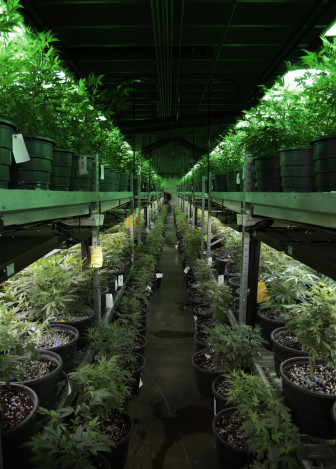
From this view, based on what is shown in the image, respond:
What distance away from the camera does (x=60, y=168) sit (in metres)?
2.02

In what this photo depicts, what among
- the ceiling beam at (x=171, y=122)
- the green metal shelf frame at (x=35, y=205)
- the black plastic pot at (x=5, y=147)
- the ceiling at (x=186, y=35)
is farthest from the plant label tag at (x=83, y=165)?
the ceiling beam at (x=171, y=122)

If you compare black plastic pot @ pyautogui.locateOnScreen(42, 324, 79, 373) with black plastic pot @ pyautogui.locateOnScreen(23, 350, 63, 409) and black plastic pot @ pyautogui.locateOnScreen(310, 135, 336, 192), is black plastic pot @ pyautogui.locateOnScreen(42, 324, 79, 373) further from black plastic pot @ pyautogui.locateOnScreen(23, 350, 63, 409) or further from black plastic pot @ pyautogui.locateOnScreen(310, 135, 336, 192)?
black plastic pot @ pyautogui.locateOnScreen(310, 135, 336, 192)

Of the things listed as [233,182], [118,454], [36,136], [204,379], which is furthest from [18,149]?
[233,182]

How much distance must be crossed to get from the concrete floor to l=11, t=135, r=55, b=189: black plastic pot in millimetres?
2083

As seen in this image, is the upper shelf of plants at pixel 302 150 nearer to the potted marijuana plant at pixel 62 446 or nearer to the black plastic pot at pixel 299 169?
the black plastic pot at pixel 299 169

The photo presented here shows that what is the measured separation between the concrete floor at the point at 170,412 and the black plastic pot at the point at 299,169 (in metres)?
2.04

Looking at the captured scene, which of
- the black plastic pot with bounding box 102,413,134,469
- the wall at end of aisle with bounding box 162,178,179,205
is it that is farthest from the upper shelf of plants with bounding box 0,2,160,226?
the wall at end of aisle with bounding box 162,178,179,205

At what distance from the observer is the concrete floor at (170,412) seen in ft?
7.88

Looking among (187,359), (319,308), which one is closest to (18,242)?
(319,308)

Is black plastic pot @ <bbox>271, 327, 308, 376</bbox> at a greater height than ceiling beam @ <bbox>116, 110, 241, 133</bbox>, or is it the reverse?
ceiling beam @ <bbox>116, 110, 241, 133</bbox>

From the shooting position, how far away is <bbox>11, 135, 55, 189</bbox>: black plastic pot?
1.54 meters

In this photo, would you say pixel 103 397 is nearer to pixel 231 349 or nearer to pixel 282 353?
pixel 231 349

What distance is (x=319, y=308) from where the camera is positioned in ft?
6.16

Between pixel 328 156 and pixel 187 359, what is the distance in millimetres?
3067
